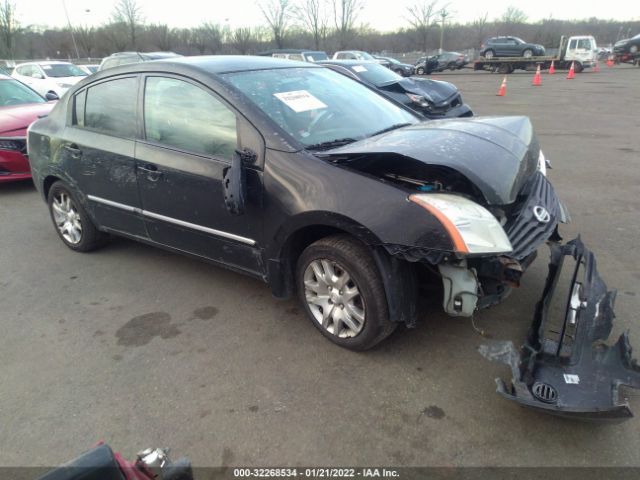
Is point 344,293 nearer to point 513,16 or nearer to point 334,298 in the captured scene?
point 334,298

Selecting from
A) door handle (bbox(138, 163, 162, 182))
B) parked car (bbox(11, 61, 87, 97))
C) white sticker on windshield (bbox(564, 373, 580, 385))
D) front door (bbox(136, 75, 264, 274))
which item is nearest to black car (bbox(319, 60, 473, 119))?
front door (bbox(136, 75, 264, 274))

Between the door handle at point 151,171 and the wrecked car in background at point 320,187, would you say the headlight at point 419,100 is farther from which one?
the door handle at point 151,171

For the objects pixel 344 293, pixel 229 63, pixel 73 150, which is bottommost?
pixel 344 293

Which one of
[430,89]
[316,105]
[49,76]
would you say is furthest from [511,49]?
[316,105]

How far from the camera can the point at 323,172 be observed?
273 cm

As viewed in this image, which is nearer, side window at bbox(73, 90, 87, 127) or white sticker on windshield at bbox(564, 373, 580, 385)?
white sticker on windshield at bbox(564, 373, 580, 385)

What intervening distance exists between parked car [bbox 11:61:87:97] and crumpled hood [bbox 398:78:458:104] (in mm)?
11625

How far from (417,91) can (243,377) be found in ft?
24.7

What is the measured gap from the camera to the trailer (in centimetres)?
2892

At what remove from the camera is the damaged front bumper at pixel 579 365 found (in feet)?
7.18

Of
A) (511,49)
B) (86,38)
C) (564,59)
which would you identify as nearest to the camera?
(564,59)

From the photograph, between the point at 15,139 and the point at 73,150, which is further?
the point at 15,139

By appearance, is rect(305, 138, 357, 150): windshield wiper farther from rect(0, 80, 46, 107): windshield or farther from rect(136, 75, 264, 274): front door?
rect(0, 80, 46, 107): windshield

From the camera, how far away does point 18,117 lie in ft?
22.2
